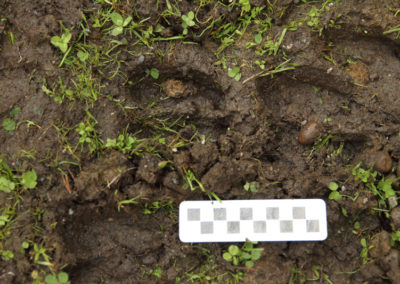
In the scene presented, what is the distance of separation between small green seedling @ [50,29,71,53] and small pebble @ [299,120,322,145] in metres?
1.85

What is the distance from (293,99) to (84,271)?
6.63 ft

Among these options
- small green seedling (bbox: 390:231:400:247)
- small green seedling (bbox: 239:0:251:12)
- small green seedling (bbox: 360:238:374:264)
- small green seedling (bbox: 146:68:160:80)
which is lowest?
small green seedling (bbox: 360:238:374:264)

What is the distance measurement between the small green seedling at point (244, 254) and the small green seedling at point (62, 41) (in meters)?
1.87

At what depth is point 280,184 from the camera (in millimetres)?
2473

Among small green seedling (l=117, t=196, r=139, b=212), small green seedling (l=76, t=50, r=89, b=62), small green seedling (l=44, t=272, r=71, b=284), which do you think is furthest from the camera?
small green seedling (l=76, t=50, r=89, b=62)

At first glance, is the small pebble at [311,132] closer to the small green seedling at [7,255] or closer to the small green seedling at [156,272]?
the small green seedling at [156,272]

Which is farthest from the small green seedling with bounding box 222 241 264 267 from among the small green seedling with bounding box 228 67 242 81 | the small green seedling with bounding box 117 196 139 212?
the small green seedling with bounding box 228 67 242 81

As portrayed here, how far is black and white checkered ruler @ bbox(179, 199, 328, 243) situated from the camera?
7.94ft

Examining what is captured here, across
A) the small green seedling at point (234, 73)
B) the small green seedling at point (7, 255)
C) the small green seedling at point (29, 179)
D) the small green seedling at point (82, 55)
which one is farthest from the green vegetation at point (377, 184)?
the small green seedling at point (7, 255)

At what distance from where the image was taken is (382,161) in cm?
240

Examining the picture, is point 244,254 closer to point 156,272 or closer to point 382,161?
point 156,272

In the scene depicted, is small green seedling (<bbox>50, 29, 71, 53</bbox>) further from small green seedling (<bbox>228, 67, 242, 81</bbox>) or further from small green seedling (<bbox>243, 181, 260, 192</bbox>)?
small green seedling (<bbox>243, 181, 260, 192</bbox>)

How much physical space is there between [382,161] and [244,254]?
119 cm

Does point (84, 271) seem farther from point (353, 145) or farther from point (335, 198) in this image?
point (353, 145)
